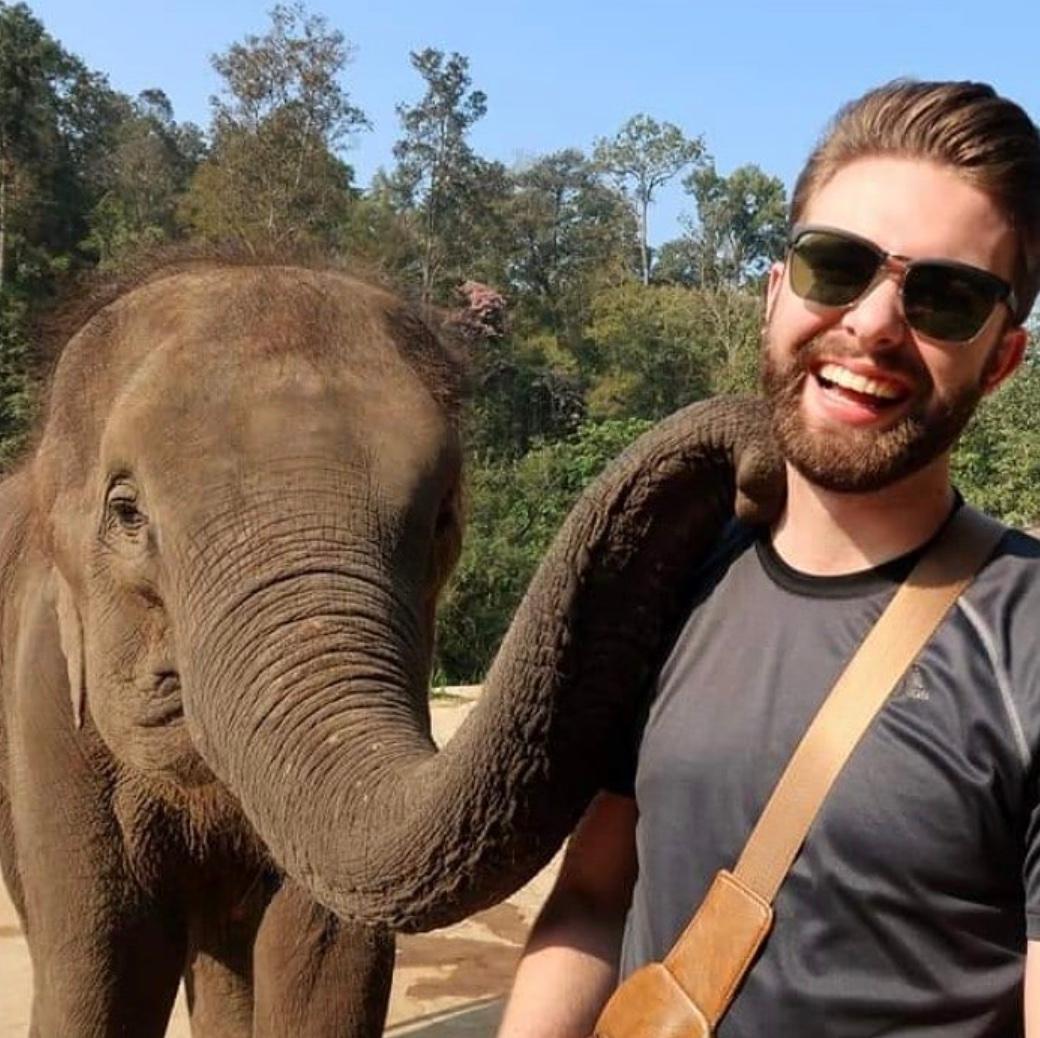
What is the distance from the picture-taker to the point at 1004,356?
4.83 feet

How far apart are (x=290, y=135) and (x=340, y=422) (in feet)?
75.4

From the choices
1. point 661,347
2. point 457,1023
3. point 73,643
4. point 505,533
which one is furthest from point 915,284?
point 661,347

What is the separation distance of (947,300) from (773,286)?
0.77 ft

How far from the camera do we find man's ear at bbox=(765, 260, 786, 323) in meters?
1.55

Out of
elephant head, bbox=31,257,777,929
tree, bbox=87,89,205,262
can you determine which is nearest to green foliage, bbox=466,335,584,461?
tree, bbox=87,89,205,262

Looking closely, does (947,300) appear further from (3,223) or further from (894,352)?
(3,223)

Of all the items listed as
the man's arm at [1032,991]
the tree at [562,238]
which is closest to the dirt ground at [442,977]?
the man's arm at [1032,991]

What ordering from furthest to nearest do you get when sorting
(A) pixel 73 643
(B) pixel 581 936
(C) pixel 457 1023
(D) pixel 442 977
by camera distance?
(D) pixel 442 977 → (C) pixel 457 1023 → (A) pixel 73 643 → (B) pixel 581 936

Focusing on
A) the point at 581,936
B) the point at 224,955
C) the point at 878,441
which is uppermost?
the point at 878,441

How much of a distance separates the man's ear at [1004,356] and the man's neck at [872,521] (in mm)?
89

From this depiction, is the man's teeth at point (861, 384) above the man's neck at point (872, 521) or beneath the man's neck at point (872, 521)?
above

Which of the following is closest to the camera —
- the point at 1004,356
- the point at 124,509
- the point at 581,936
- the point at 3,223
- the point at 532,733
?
the point at 1004,356

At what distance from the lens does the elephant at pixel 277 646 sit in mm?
1593

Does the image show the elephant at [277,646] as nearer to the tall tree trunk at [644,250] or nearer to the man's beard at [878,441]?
the man's beard at [878,441]
